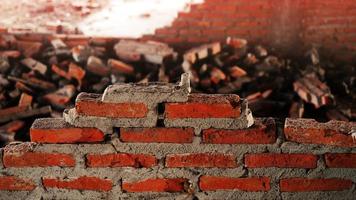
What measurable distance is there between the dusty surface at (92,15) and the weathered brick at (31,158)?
4.07m

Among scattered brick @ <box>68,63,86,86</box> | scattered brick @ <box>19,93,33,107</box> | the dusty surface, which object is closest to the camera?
scattered brick @ <box>19,93,33,107</box>

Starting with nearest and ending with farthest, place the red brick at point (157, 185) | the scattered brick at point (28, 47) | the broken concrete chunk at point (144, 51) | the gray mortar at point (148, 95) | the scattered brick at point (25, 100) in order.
A: the gray mortar at point (148, 95) < the red brick at point (157, 185) < the scattered brick at point (25, 100) < the broken concrete chunk at point (144, 51) < the scattered brick at point (28, 47)

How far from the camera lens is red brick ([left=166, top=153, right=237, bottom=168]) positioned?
76.8 inches

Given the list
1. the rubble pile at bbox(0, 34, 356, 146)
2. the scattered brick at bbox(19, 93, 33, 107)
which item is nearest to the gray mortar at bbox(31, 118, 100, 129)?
the rubble pile at bbox(0, 34, 356, 146)

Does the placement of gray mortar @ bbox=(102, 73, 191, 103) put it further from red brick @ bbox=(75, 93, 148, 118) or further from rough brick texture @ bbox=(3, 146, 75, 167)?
rough brick texture @ bbox=(3, 146, 75, 167)

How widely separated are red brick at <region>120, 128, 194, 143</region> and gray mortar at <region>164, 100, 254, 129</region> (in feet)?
0.08

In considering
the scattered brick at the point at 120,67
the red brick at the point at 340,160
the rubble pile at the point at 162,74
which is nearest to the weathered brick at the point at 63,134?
the red brick at the point at 340,160

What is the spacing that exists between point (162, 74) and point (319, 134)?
3.07 m

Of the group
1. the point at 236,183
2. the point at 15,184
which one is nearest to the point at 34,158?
the point at 15,184

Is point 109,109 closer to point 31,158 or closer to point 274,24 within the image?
point 31,158

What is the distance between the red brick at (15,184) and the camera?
6.62 ft

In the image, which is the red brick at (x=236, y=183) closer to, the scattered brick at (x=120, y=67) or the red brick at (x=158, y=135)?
the red brick at (x=158, y=135)

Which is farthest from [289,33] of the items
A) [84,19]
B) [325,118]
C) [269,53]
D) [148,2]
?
[84,19]

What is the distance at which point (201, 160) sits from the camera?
1957 mm
